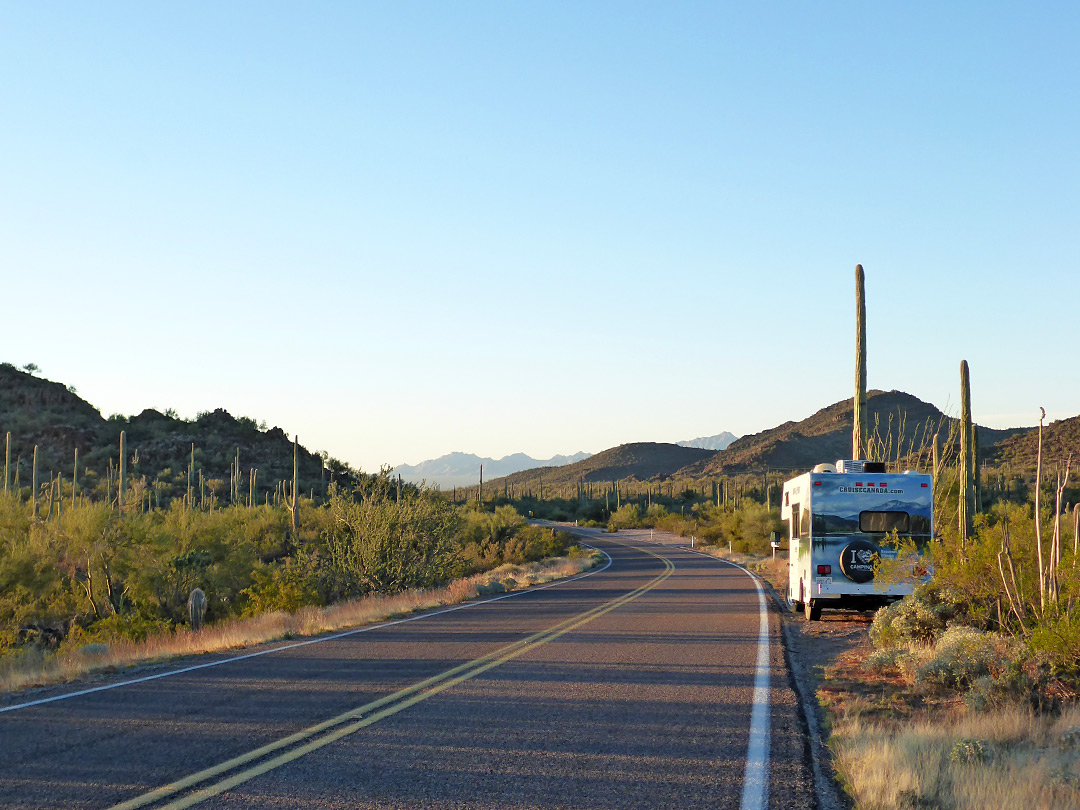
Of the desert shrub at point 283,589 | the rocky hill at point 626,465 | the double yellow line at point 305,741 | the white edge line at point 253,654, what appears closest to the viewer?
the double yellow line at point 305,741

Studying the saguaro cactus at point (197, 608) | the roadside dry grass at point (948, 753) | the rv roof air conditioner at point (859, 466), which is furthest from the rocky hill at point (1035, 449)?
the roadside dry grass at point (948, 753)

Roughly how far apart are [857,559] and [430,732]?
1089 cm

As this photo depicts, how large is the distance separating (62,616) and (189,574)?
3213 millimetres

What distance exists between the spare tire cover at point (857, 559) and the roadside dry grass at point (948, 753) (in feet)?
22.7

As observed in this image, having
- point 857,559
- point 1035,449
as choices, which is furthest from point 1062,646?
point 1035,449

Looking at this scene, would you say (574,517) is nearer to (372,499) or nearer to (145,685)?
(372,499)

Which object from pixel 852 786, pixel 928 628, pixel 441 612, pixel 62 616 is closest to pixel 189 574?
pixel 62 616

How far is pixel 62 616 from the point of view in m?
23.0

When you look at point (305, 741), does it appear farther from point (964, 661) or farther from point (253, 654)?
point (964, 661)

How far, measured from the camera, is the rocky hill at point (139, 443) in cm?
6675

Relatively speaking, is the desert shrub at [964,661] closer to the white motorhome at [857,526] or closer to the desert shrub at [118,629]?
the white motorhome at [857,526]

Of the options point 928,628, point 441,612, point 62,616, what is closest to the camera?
point 928,628

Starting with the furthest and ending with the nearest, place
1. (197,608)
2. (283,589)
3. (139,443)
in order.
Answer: (139,443)
(283,589)
(197,608)

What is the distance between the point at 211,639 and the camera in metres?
13.6
